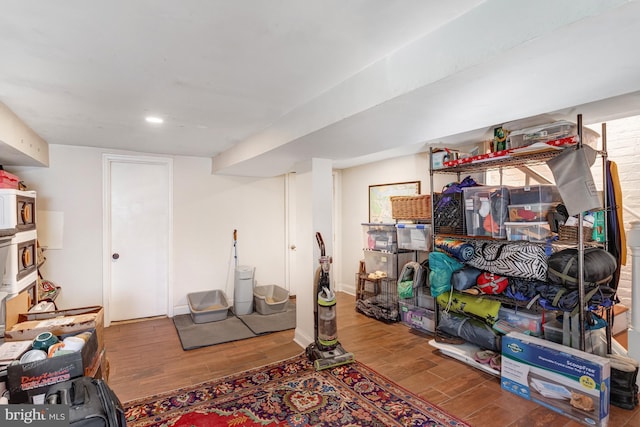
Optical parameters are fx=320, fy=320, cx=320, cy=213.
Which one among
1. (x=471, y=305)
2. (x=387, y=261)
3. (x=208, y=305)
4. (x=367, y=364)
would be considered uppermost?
(x=387, y=261)

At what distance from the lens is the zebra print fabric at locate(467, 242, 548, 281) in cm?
256

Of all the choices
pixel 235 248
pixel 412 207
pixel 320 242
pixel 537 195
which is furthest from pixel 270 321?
pixel 537 195

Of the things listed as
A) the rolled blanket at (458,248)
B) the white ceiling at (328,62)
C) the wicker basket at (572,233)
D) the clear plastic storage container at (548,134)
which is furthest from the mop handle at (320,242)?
the wicker basket at (572,233)

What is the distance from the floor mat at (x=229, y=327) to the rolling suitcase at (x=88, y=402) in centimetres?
209

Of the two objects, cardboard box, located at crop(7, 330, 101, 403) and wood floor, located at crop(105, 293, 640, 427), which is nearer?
cardboard box, located at crop(7, 330, 101, 403)

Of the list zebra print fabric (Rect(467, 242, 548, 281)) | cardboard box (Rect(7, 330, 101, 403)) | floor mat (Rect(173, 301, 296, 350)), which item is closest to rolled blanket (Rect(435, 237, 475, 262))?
zebra print fabric (Rect(467, 242, 548, 281))

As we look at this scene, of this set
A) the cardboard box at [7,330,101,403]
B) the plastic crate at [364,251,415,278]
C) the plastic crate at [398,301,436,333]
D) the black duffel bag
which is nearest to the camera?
the cardboard box at [7,330,101,403]

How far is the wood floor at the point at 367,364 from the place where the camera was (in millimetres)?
2235

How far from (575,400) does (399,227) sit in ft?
7.46

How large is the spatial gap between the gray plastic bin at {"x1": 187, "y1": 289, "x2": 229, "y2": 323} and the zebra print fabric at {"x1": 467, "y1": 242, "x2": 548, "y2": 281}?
308cm

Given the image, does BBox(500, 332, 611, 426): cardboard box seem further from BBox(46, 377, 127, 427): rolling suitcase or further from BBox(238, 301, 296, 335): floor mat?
BBox(46, 377, 127, 427): rolling suitcase

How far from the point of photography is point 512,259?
269cm

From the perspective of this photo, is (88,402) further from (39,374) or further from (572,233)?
(572,233)

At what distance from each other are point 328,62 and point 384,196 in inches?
130
